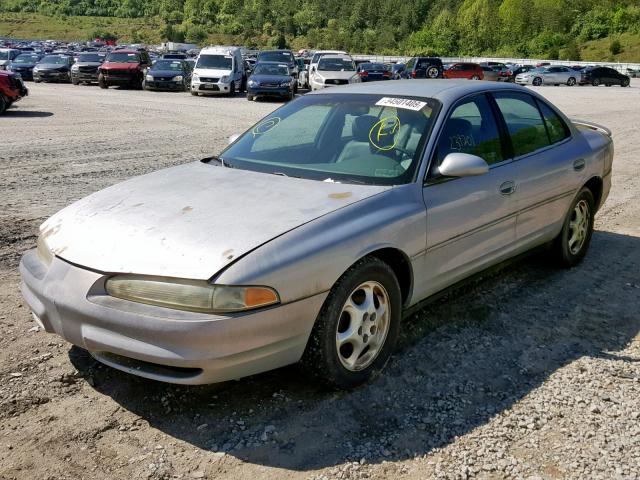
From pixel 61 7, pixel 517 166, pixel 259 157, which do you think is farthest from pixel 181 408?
pixel 61 7

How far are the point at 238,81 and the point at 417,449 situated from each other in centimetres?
2403

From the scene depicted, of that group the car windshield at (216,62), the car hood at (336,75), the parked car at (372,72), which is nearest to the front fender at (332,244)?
the car hood at (336,75)

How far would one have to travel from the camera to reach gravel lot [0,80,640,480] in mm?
2916

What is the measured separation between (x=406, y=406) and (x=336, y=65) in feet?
75.5

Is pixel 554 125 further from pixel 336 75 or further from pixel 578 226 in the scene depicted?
pixel 336 75

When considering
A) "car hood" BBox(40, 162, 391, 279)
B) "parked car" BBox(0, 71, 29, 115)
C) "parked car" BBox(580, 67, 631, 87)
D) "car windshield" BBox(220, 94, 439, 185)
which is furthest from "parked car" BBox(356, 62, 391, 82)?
"car hood" BBox(40, 162, 391, 279)

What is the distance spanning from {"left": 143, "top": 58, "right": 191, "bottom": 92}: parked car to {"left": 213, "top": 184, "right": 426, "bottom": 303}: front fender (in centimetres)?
2453

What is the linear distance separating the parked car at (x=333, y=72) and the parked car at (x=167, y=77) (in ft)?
18.0

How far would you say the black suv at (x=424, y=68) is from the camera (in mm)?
37000

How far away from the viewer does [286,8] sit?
489ft

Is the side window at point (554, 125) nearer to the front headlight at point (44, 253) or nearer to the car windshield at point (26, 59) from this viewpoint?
the front headlight at point (44, 253)

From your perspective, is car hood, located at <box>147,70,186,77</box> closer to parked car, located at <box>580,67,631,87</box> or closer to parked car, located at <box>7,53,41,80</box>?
parked car, located at <box>7,53,41,80</box>

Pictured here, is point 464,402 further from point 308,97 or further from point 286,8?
point 286,8

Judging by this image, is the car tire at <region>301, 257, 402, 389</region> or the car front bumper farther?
the car tire at <region>301, 257, 402, 389</region>
